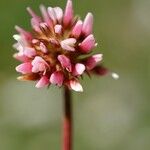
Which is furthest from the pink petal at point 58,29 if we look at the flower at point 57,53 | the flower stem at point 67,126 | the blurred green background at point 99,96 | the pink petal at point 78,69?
the blurred green background at point 99,96

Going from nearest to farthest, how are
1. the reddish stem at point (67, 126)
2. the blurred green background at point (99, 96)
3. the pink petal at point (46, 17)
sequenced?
1. the reddish stem at point (67, 126)
2. the pink petal at point (46, 17)
3. the blurred green background at point (99, 96)

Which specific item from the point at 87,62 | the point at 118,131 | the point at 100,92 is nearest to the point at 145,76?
the point at 100,92

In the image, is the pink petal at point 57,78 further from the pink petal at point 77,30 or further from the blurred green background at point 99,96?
the blurred green background at point 99,96

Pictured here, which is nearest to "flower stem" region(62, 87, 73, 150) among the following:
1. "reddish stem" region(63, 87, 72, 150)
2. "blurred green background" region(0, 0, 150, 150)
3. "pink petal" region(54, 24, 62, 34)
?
"reddish stem" region(63, 87, 72, 150)

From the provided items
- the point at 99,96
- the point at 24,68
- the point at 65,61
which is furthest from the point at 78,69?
the point at 99,96

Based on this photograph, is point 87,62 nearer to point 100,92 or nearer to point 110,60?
point 100,92

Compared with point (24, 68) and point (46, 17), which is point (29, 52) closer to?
point (24, 68)
